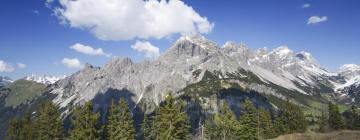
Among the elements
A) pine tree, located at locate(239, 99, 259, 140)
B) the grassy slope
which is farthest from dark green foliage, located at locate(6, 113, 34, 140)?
the grassy slope

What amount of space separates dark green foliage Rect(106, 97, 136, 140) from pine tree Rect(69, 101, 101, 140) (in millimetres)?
4607

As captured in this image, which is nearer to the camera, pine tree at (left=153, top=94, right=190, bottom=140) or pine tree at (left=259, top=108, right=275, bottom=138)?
pine tree at (left=153, top=94, right=190, bottom=140)

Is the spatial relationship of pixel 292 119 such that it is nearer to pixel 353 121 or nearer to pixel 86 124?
pixel 353 121

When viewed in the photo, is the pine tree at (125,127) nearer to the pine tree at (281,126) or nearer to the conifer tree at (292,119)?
the pine tree at (281,126)

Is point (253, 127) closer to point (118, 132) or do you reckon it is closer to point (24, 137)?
point (118, 132)

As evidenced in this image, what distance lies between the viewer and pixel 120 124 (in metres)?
68.4

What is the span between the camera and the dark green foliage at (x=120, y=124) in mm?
67812

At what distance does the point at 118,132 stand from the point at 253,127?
36549mm

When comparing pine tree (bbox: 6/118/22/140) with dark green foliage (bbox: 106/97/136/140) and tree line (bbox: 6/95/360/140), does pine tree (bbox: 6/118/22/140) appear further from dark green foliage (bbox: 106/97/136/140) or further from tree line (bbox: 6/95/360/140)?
dark green foliage (bbox: 106/97/136/140)

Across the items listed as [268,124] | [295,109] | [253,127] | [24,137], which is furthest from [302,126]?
[24,137]

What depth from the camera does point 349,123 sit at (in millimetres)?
127438

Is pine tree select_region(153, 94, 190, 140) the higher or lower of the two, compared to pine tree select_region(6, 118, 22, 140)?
higher

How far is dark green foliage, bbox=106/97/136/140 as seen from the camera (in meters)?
67.8

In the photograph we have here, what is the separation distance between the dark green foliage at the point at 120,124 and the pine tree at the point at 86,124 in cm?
461
